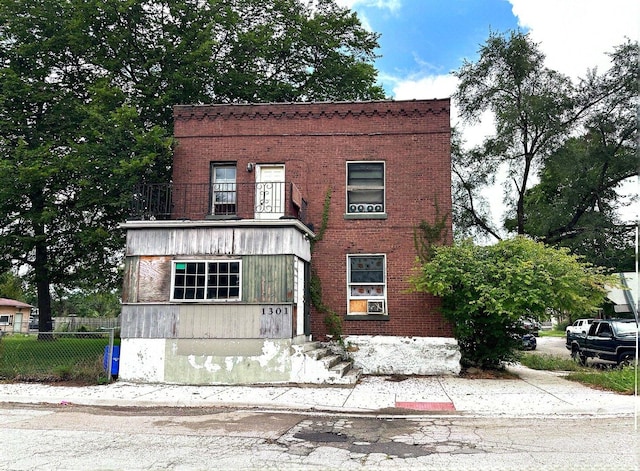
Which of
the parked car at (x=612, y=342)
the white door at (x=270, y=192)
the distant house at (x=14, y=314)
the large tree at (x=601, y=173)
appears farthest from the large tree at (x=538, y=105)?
the distant house at (x=14, y=314)

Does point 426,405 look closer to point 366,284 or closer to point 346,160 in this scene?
point 366,284

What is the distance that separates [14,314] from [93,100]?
121 feet

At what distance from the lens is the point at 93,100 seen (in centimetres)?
1836

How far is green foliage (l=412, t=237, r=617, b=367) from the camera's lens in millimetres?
13766

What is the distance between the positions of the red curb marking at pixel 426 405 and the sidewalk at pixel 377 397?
0.06 feet

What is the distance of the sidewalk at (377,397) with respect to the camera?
10305mm

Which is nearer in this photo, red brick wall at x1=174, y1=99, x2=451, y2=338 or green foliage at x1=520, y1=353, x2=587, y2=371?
red brick wall at x1=174, y1=99, x2=451, y2=338

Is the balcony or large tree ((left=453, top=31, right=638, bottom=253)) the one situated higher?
large tree ((left=453, top=31, right=638, bottom=253))

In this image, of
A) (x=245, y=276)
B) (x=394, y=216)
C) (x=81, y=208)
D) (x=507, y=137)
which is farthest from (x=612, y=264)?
(x=81, y=208)

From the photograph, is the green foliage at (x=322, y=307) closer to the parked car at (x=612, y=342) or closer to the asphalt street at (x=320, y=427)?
the asphalt street at (x=320, y=427)

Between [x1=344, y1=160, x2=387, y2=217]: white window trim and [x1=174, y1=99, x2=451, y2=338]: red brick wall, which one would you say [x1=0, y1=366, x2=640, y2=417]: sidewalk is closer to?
[x1=174, y1=99, x2=451, y2=338]: red brick wall

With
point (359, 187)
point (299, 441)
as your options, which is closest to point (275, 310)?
point (359, 187)

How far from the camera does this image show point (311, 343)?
14.9 meters

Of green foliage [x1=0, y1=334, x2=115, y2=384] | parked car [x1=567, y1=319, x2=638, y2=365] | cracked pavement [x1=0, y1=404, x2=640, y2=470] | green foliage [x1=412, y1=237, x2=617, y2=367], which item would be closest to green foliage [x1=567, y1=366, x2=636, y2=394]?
green foliage [x1=412, y1=237, x2=617, y2=367]
